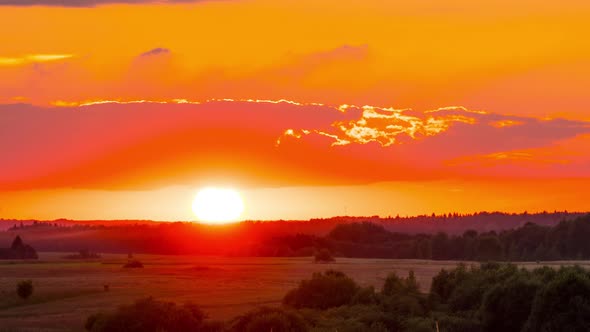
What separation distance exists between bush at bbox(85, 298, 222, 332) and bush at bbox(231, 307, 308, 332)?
2286 mm

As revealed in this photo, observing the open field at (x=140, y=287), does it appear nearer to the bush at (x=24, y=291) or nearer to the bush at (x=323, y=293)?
A: the bush at (x=24, y=291)

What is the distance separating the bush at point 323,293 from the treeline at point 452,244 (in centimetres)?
7512

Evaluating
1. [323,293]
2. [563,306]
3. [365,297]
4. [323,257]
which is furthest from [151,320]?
[323,257]

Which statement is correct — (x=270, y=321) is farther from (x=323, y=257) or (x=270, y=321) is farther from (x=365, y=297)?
(x=323, y=257)

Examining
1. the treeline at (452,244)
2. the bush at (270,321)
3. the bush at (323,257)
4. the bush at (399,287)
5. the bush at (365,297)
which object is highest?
the treeline at (452,244)

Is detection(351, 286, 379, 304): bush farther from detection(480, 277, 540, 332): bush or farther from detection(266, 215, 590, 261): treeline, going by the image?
detection(266, 215, 590, 261): treeline

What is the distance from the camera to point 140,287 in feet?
310

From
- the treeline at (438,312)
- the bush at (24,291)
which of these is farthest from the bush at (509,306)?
the bush at (24,291)

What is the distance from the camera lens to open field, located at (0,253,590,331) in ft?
224

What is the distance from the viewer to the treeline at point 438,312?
170 ft

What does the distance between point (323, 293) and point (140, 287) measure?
29.0m

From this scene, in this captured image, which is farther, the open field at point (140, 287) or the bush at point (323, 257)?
the bush at point (323, 257)

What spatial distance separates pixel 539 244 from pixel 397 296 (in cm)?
9223

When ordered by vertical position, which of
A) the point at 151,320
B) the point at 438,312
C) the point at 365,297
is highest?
the point at 365,297
